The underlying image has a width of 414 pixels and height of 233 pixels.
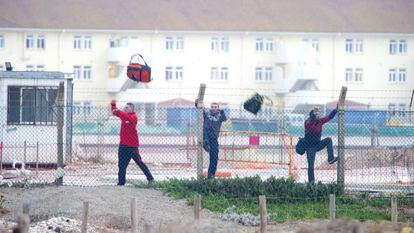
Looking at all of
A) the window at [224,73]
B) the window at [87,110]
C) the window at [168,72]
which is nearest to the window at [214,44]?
the window at [224,73]

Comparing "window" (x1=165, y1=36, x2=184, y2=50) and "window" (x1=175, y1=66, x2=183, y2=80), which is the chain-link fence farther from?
"window" (x1=175, y1=66, x2=183, y2=80)

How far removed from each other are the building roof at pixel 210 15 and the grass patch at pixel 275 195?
47.7 meters

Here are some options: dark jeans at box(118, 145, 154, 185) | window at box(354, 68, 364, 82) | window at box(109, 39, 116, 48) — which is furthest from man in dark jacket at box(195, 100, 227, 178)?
window at box(354, 68, 364, 82)

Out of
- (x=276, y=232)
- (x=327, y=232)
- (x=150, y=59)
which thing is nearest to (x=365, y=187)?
(x=276, y=232)

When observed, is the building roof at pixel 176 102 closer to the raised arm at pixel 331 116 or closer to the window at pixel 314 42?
the window at pixel 314 42

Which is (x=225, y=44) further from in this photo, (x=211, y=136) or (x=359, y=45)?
(x=211, y=136)

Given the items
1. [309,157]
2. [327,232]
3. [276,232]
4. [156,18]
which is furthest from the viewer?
[156,18]

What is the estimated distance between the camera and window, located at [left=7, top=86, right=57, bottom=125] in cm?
2388

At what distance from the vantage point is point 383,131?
→ 3328cm

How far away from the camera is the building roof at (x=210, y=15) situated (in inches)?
2547

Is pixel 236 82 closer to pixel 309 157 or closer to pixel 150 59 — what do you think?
pixel 150 59

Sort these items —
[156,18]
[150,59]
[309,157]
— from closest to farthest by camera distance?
1. [309,157]
2. [150,59]
3. [156,18]

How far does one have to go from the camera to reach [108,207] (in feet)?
51.9

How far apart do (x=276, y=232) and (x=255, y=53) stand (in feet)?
170
